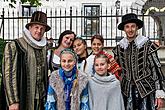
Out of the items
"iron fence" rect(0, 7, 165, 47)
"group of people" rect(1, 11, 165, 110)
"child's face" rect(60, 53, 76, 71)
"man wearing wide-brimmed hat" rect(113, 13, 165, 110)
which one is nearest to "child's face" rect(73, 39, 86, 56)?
"group of people" rect(1, 11, 165, 110)

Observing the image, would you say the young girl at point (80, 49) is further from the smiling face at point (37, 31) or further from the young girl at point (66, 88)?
the young girl at point (66, 88)

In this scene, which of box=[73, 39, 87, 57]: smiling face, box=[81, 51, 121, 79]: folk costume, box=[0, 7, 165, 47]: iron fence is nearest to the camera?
box=[81, 51, 121, 79]: folk costume

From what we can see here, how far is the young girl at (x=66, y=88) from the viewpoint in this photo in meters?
4.59

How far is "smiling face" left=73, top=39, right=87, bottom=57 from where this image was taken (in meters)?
5.48

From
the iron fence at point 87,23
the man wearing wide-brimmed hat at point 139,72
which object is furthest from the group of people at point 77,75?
the iron fence at point 87,23

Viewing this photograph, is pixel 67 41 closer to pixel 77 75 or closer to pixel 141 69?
pixel 77 75

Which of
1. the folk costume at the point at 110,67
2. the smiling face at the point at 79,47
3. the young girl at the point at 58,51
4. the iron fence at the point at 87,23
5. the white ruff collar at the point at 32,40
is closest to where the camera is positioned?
the white ruff collar at the point at 32,40

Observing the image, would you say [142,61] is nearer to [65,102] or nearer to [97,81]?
[97,81]

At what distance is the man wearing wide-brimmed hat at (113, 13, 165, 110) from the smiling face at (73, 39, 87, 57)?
552mm

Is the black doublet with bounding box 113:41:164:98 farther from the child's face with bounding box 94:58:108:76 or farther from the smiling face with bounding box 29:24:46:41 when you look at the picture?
the smiling face with bounding box 29:24:46:41

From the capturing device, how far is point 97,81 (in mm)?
4785

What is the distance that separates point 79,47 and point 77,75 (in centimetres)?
89

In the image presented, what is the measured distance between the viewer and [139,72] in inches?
204

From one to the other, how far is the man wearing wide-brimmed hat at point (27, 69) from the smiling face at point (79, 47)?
619 millimetres
